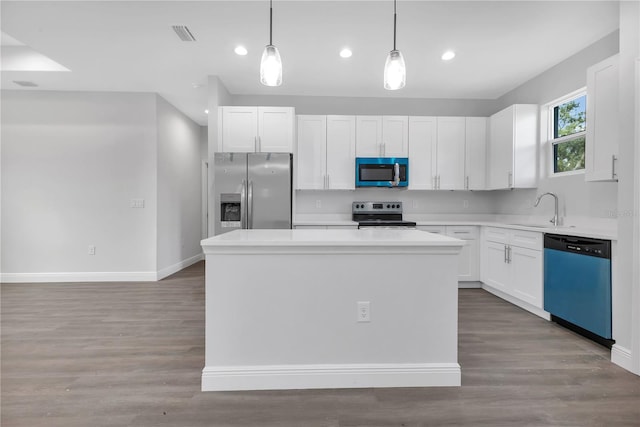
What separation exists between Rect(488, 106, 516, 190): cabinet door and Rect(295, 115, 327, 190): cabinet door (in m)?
2.24

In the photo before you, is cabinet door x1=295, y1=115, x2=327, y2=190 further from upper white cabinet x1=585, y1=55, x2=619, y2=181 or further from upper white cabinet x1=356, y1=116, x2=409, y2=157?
upper white cabinet x1=585, y1=55, x2=619, y2=181

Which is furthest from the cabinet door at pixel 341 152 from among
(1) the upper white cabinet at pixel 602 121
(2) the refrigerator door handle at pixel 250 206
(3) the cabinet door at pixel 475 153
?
(1) the upper white cabinet at pixel 602 121

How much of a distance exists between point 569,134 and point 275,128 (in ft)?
→ 10.9

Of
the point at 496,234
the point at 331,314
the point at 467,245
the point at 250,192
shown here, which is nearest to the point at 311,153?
the point at 250,192

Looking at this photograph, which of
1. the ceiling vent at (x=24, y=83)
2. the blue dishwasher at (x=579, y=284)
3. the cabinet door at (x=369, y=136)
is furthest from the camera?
the cabinet door at (x=369, y=136)

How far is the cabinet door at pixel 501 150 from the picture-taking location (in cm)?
397

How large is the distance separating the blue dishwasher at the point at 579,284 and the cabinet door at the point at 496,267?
608mm

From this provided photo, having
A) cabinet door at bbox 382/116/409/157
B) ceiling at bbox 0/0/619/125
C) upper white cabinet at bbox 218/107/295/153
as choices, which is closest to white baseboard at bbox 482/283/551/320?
cabinet door at bbox 382/116/409/157

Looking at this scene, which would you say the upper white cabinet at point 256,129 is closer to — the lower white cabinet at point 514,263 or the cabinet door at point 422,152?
the cabinet door at point 422,152

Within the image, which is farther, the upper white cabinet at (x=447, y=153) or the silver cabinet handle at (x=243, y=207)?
the upper white cabinet at (x=447, y=153)

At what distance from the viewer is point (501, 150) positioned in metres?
4.14

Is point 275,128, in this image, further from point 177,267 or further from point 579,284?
point 579,284

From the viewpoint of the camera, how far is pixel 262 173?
3.85m

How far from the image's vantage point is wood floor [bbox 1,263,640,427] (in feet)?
5.45
